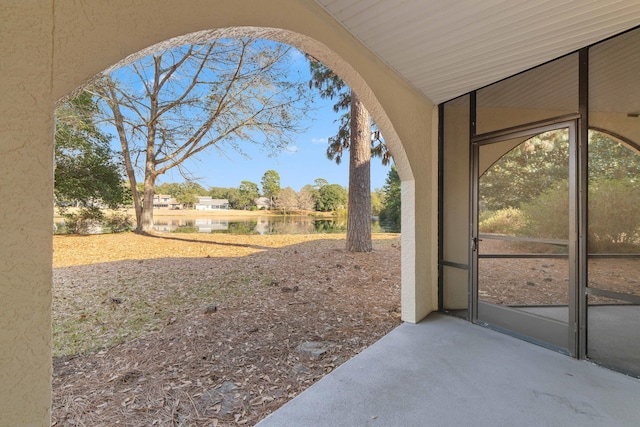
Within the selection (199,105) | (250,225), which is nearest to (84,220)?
(199,105)

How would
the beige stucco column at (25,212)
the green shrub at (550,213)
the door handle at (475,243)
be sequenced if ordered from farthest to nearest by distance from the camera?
1. the door handle at (475,243)
2. the green shrub at (550,213)
3. the beige stucco column at (25,212)

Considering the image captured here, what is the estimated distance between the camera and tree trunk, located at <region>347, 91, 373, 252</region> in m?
6.87

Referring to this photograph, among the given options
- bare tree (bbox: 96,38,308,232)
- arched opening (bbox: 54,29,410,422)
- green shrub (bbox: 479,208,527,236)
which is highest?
bare tree (bbox: 96,38,308,232)

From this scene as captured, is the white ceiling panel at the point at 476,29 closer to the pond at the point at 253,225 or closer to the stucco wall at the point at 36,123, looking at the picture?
the stucco wall at the point at 36,123

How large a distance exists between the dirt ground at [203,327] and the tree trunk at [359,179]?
540 mm

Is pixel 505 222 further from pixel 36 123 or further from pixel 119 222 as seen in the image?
pixel 119 222

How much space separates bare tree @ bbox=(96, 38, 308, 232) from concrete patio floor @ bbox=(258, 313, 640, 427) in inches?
309

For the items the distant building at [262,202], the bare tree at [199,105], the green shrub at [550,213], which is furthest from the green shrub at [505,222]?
the distant building at [262,202]

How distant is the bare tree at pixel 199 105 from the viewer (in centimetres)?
845

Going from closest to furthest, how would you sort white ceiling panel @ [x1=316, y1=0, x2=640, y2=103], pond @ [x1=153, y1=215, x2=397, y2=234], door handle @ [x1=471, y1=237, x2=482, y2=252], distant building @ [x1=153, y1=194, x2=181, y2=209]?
white ceiling panel @ [x1=316, y1=0, x2=640, y2=103]
door handle @ [x1=471, y1=237, x2=482, y2=252]
distant building @ [x1=153, y1=194, x2=181, y2=209]
pond @ [x1=153, y1=215, x2=397, y2=234]

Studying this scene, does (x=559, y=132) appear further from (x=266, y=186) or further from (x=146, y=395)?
(x=266, y=186)

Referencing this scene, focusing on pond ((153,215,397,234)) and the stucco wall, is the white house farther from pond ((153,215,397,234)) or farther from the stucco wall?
pond ((153,215,397,234))

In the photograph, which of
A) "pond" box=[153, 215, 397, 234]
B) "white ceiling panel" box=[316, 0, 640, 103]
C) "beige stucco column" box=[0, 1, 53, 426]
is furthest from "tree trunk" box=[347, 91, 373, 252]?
"beige stucco column" box=[0, 1, 53, 426]

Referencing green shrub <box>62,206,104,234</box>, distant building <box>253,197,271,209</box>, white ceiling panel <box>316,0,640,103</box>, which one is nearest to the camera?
white ceiling panel <box>316,0,640,103</box>
